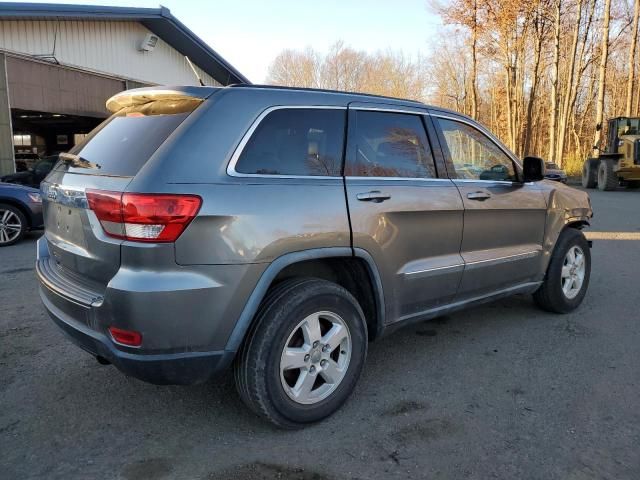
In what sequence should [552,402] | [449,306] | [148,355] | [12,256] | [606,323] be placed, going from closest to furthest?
[148,355] → [552,402] → [449,306] → [606,323] → [12,256]

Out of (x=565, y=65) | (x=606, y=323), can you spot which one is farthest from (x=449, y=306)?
(x=565, y=65)

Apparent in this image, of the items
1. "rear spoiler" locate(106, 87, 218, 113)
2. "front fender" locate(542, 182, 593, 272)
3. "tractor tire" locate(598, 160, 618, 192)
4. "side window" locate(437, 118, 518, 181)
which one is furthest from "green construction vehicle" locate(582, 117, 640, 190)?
"rear spoiler" locate(106, 87, 218, 113)

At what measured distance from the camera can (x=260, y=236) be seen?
2627 millimetres

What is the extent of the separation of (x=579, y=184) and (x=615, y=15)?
39.7ft

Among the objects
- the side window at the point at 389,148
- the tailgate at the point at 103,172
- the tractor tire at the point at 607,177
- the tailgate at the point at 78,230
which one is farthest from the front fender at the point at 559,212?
the tractor tire at the point at 607,177

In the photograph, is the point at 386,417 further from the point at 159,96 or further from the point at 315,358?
the point at 159,96

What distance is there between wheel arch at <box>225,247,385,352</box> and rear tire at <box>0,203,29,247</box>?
7.33 metres

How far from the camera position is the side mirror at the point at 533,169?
4.36 metres

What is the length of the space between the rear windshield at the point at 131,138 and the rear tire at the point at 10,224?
20.9 ft

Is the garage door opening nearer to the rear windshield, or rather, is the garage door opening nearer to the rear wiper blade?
the rear wiper blade

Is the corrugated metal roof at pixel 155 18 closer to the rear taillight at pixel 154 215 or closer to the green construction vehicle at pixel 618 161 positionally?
the rear taillight at pixel 154 215

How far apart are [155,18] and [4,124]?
248 inches

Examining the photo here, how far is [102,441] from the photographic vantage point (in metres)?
2.79

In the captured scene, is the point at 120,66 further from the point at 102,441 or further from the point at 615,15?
the point at 615,15
